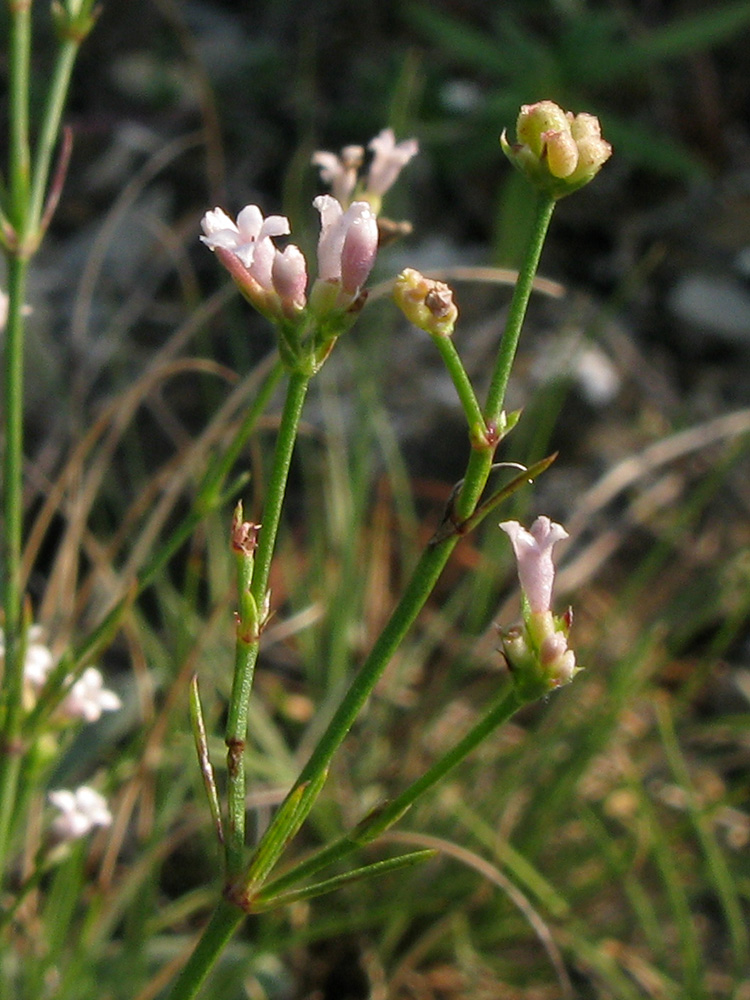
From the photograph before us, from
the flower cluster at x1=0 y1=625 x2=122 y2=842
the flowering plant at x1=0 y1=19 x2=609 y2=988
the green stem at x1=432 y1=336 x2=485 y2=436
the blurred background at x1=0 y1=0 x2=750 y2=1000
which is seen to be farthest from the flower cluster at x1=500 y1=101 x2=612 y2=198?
the blurred background at x1=0 y1=0 x2=750 y2=1000

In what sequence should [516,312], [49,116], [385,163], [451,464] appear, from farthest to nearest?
[451,464] < [49,116] < [385,163] < [516,312]

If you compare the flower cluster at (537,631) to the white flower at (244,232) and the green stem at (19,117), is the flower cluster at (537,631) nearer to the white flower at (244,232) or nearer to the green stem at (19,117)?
the white flower at (244,232)

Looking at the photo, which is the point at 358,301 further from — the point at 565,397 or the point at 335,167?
the point at 565,397

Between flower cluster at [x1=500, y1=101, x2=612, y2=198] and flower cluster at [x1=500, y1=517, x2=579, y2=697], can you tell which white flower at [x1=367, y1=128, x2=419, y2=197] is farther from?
flower cluster at [x1=500, y1=517, x2=579, y2=697]

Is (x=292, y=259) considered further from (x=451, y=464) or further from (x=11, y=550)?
(x=451, y=464)

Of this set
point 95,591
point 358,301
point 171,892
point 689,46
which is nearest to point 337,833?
point 171,892

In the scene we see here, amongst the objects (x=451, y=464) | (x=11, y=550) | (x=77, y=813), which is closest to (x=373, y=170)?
(x=11, y=550)
